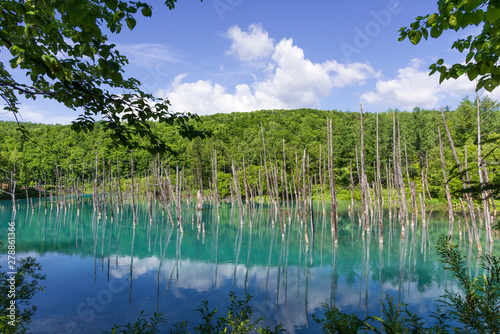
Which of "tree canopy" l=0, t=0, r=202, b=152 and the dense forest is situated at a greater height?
the dense forest

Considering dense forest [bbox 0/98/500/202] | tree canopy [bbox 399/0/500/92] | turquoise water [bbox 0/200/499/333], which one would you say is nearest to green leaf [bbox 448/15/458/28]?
tree canopy [bbox 399/0/500/92]

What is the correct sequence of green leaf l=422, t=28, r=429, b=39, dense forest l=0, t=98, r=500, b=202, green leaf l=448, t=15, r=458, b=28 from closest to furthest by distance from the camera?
green leaf l=448, t=15, r=458, b=28 < green leaf l=422, t=28, r=429, b=39 < dense forest l=0, t=98, r=500, b=202

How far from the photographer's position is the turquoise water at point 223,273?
8422mm

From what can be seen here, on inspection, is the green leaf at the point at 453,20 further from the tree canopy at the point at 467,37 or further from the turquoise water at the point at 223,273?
the turquoise water at the point at 223,273

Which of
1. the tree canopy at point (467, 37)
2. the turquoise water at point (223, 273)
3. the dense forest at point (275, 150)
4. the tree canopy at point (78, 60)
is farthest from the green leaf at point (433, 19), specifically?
the dense forest at point (275, 150)

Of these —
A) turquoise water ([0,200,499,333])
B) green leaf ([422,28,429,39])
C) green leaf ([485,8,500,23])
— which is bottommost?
turquoise water ([0,200,499,333])

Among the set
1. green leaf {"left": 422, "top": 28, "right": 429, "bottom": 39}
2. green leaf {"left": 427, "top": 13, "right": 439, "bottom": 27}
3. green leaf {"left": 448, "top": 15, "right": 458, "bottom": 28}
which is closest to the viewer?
green leaf {"left": 448, "top": 15, "right": 458, "bottom": 28}

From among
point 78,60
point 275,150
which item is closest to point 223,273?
point 78,60

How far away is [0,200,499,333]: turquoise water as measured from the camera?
27.6 feet

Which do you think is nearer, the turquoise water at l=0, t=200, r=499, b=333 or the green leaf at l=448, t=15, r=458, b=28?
the green leaf at l=448, t=15, r=458, b=28

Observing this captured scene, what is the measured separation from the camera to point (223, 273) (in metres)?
12.4

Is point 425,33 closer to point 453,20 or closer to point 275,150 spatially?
point 453,20

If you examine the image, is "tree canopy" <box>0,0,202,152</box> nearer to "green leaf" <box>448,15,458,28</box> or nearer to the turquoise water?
"green leaf" <box>448,15,458,28</box>

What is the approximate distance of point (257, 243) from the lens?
1844cm
